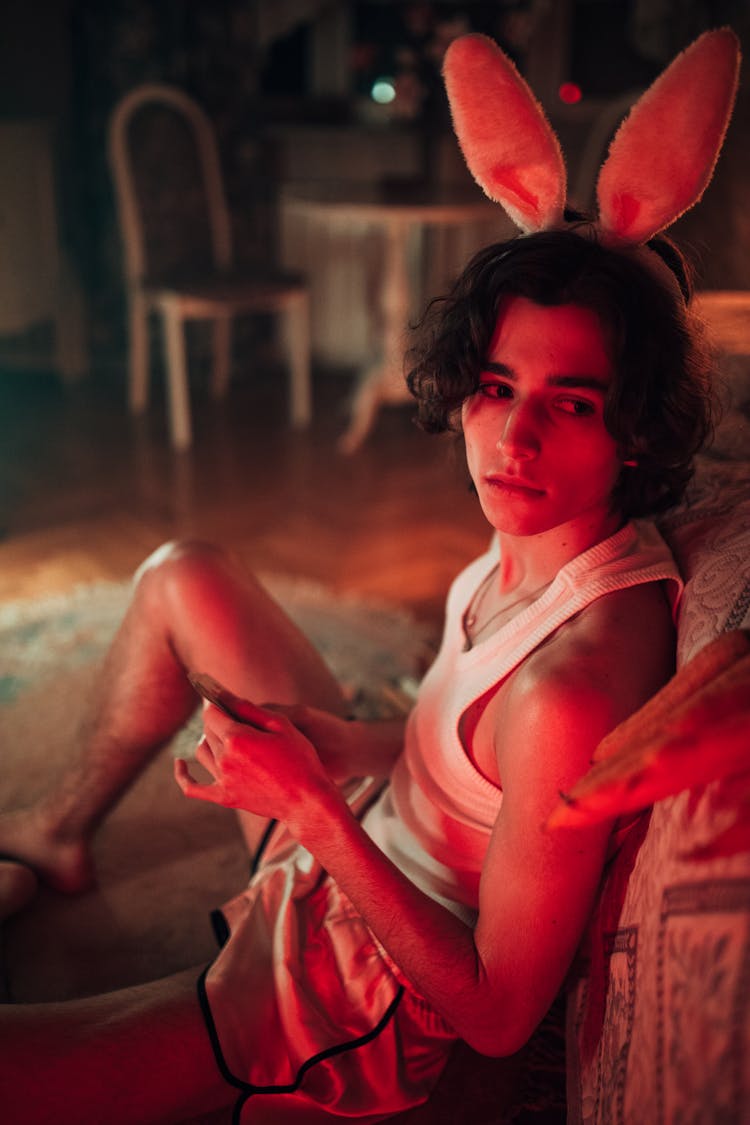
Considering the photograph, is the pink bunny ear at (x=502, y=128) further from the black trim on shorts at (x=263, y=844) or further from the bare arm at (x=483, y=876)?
the black trim on shorts at (x=263, y=844)

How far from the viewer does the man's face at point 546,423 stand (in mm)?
914

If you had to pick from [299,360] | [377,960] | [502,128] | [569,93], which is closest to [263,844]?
[377,960]

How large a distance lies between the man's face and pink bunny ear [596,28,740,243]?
10 centimetres

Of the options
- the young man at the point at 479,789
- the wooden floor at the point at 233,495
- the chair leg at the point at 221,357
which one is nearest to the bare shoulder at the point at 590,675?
the young man at the point at 479,789

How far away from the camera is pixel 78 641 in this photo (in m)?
2.10

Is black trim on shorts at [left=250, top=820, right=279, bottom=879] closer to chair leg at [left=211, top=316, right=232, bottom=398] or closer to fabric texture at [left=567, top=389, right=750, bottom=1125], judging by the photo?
fabric texture at [left=567, top=389, right=750, bottom=1125]

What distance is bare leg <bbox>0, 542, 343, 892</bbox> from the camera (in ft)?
4.08

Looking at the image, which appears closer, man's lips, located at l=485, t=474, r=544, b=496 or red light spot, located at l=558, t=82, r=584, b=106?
man's lips, located at l=485, t=474, r=544, b=496

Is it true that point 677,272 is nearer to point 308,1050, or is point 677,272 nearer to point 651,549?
point 651,549

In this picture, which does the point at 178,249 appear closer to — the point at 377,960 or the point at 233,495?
the point at 233,495

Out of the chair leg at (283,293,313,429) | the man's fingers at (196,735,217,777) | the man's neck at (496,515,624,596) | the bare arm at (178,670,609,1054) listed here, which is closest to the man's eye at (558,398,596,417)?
the man's neck at (496,515,624,596)

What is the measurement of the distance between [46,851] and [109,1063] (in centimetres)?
48

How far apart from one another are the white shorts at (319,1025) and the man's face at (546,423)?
44 cm

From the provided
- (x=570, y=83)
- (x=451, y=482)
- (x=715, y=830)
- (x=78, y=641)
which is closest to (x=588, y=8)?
(x=570, y=83)
